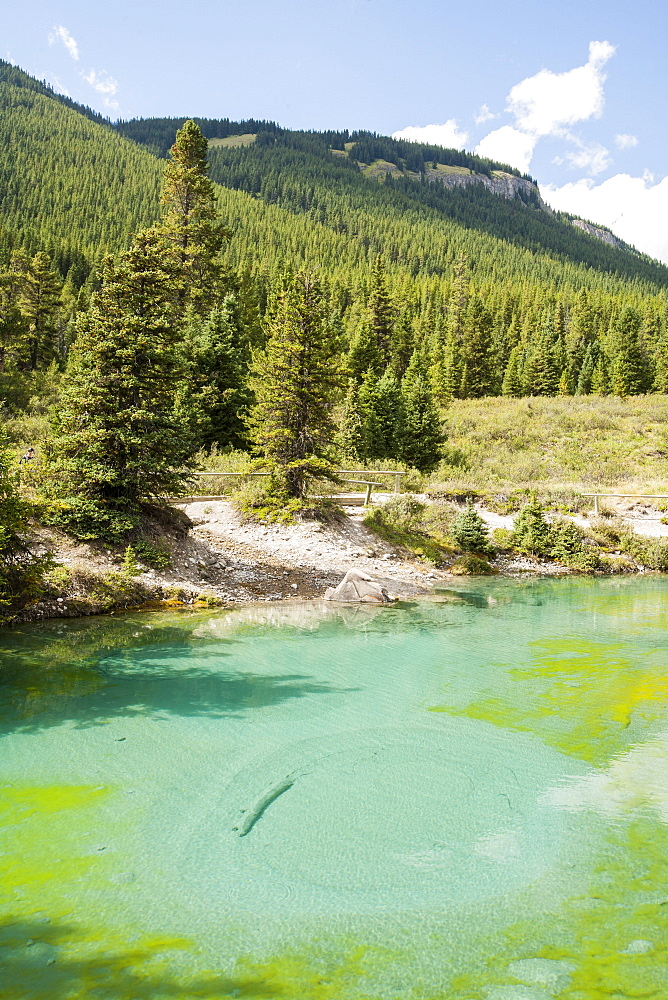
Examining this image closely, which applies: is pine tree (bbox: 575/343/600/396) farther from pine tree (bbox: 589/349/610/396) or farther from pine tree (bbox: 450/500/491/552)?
pine tree (bbox: 450/500/491/552)

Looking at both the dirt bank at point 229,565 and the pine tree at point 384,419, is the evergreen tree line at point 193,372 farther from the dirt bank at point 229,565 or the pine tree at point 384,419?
the dirt bank at point 229,565

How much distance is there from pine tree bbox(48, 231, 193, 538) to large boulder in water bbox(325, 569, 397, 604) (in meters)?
5.35

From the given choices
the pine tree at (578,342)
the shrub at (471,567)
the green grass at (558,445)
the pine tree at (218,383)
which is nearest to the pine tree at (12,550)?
the shrub at (471,567)

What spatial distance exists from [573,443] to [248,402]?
2851 centimetres

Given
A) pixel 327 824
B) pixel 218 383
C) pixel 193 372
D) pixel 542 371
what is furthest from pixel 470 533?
pixel 542 371

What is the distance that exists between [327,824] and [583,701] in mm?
5408

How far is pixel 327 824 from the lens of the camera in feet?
19.2

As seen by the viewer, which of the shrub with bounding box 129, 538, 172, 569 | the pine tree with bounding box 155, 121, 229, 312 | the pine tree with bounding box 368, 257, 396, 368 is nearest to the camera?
the shrub with bounding box 129, 538, 172, 569

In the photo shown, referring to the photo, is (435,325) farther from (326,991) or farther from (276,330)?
(326,991)

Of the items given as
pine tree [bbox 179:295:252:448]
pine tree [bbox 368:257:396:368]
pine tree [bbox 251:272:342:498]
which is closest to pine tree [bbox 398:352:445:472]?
pine tree [bbox 179:295:252:448]

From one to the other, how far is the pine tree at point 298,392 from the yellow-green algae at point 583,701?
11.5m

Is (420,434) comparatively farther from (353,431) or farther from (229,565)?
(229,565)

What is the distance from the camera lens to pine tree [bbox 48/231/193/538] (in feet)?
49.7

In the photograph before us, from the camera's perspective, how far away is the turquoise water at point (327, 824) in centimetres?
399
